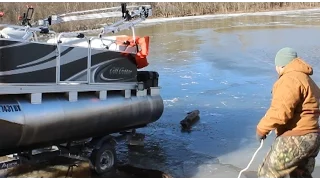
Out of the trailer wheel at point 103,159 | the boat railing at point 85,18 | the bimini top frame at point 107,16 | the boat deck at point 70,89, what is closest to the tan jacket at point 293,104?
the trailer wheel at point 103,159

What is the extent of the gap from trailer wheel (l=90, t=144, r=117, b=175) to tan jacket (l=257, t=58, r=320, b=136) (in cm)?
216

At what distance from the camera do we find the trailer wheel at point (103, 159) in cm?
544

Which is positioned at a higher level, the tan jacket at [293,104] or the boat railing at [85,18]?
the boat railing at [85,18]

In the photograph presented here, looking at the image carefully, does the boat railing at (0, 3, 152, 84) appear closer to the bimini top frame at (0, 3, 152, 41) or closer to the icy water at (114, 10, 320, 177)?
the bimini top frame at (0, 3, 152, 41)

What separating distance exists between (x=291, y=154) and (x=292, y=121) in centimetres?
29

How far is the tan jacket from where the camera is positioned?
3.92m

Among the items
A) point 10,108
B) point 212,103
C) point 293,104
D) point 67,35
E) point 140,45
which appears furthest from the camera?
point 212,103

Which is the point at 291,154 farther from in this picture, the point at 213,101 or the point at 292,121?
the point at 213,101

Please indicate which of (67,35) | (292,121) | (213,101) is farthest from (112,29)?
(213,101)

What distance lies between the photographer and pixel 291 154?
4.07 m

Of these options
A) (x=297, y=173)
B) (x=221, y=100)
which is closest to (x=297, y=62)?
(x=297, y=173)

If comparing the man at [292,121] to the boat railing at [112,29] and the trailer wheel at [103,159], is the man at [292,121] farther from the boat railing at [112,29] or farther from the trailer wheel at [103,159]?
the boat railing at [112,29]

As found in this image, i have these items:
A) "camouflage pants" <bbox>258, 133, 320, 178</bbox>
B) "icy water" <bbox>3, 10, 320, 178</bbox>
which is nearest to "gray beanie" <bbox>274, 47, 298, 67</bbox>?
"camouflage pants" <bbox>258, 133, 320, 178</bbox>

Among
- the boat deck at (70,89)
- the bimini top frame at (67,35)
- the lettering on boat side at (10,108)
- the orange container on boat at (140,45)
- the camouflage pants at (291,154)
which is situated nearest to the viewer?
the camouflage pants at (291,154)
